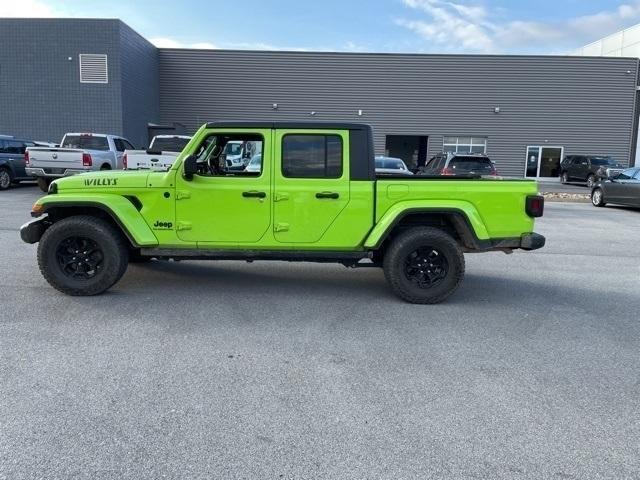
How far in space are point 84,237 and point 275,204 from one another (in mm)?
2133

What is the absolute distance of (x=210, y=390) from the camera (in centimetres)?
372

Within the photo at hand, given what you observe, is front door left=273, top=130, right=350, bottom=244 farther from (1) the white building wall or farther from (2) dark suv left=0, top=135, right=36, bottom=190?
(1) the white building wall

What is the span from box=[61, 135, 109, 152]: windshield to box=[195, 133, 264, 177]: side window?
12.5 meters

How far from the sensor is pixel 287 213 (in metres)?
5.82

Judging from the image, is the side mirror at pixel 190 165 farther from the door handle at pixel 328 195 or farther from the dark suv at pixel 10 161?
the dark suv at pixel 10 161

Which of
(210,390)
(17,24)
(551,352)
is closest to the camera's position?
(210,390)

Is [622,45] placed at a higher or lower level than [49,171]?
higher

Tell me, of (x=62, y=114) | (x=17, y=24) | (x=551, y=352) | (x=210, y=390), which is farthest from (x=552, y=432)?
(x=17, y=24)

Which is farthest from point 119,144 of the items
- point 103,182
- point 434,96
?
point 434,96

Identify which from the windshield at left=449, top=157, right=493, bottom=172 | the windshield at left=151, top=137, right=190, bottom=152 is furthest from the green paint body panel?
the windshield at left=151, top=137, right=190, bottom=152

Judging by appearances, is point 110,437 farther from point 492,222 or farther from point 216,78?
point 216,78

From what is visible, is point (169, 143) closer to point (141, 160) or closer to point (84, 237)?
point (141, 160)

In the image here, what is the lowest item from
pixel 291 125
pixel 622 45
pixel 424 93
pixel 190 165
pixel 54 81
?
pixel 190 165

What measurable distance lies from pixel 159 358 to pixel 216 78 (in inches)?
1174
